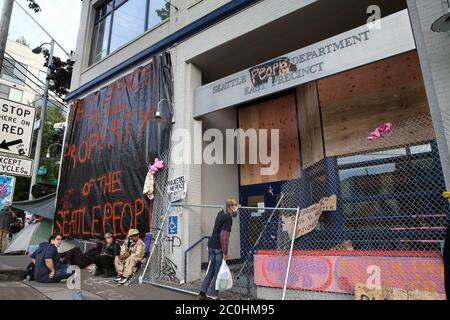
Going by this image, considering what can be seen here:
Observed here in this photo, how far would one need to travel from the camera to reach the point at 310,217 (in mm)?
5836

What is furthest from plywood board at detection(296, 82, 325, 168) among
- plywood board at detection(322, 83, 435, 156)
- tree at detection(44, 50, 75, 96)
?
tree at detection(44, 50, 75, 96)

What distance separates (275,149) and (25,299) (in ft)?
24.0

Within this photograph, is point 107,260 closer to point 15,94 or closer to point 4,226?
point 4,226

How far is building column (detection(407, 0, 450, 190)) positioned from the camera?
4.81 meters

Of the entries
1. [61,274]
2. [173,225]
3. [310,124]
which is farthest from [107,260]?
[310,124]

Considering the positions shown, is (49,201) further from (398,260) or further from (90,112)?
(398,260)

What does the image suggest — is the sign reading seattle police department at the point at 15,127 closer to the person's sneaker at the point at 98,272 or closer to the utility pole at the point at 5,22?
the utility pole at the point at 5,22

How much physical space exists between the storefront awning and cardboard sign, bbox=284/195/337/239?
10.6m

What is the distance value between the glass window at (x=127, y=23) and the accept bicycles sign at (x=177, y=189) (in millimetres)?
6208

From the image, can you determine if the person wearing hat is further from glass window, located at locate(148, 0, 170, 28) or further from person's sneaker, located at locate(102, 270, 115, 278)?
glass window, located at locate(148, 0, 170, 28)

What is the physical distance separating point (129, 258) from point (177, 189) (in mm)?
1981

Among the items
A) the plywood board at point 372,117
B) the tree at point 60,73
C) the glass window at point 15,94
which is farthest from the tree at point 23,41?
the plywood board at point 372,117

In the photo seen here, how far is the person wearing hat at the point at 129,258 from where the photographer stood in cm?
717

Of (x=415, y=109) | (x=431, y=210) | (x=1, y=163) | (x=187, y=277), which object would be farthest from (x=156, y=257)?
(x=415, y=109)
